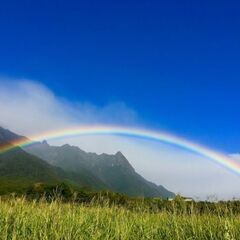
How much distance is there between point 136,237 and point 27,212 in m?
4.06

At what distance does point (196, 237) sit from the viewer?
9.20m

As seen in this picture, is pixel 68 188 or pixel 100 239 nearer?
pixel 100 239

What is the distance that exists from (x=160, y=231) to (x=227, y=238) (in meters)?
3.33

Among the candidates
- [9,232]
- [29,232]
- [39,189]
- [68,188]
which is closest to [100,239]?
[29,232]

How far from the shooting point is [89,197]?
1159 inches

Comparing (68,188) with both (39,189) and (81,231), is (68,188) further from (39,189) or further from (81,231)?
(81,231)

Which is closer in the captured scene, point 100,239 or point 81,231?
point 100,239

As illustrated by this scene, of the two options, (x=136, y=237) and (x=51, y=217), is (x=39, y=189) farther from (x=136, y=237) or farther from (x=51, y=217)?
(x=136, y=237)

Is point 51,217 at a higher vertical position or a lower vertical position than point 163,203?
lower

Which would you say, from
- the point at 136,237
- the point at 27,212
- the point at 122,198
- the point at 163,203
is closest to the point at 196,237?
the point at 136,237

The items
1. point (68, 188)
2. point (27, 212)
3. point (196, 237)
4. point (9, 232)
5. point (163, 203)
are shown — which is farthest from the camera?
point (68, 188)

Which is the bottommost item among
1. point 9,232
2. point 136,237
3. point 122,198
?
point 9,232

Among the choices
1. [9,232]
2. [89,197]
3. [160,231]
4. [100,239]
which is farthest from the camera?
[89,197]

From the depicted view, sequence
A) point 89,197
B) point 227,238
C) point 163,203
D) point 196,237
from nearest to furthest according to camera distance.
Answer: point 227,238
point 196,237
point 163,203
point 89,197
